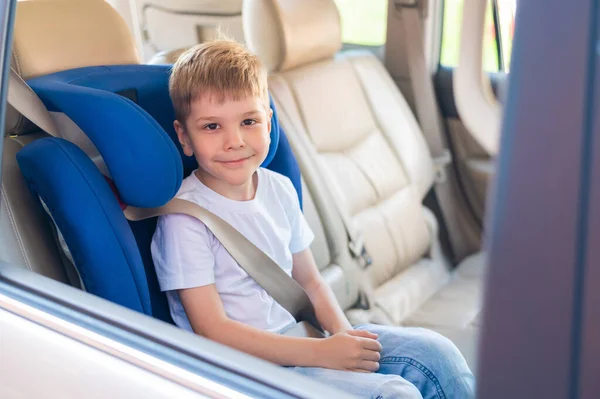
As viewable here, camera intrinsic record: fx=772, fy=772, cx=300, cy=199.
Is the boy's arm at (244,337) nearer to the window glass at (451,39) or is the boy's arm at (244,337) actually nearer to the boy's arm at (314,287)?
the boy's arm at (314,287)

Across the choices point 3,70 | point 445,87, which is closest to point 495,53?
point 445,87

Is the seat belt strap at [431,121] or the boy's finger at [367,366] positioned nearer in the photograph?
the boy's finger at [367,366]

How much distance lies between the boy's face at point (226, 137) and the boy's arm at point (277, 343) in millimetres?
237

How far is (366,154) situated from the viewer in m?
2.55

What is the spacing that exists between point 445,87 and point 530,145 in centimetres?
232

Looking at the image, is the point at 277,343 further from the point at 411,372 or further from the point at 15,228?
the point at 15,228

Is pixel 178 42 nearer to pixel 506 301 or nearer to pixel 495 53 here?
pixel 495 53

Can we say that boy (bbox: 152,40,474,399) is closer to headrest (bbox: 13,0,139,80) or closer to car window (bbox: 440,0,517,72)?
headrest (bbox: 13,0,139,80)

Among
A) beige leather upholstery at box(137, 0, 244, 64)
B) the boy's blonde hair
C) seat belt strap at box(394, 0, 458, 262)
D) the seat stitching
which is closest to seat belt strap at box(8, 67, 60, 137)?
the seat stitching

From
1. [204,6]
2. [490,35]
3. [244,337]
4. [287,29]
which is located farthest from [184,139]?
[204,6]

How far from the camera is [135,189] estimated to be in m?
1.38

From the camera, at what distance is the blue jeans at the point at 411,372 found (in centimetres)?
131

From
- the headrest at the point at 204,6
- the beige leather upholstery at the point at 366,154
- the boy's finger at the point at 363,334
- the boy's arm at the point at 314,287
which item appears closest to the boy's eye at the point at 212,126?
the boy's arm at the point at 314,287

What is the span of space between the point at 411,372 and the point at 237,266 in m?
0.39
